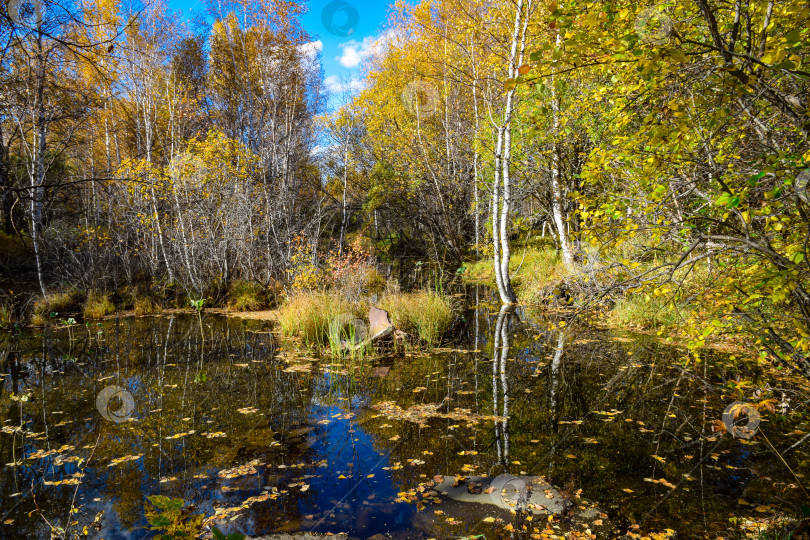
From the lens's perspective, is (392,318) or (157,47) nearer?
(392,318)

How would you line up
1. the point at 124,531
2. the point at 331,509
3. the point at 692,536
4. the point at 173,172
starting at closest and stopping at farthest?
the point at 692,536, the point at 124,531, the point at 331,509, the point at 173,172

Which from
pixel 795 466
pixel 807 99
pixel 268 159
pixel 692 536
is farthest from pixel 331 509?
pixel 268 159

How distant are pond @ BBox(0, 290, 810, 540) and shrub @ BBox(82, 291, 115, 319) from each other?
3.20 meters

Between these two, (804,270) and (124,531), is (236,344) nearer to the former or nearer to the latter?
(124,531)

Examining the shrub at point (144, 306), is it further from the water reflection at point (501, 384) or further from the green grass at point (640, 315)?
the green grass at point (640, 315)

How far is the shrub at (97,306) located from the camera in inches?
371

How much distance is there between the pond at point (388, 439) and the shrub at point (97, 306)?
320cm

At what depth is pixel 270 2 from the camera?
49.1 feet

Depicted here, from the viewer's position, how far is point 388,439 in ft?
12.2

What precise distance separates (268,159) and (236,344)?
914cm

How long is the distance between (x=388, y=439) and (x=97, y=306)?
896cm

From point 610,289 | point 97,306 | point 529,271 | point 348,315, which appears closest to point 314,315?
point 348,315

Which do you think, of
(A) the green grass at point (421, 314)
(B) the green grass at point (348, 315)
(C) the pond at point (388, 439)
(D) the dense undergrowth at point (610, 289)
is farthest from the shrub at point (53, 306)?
(D) the dense undergrowth at point (610, 289)

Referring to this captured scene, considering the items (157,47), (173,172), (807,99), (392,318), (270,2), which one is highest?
(270,2)
